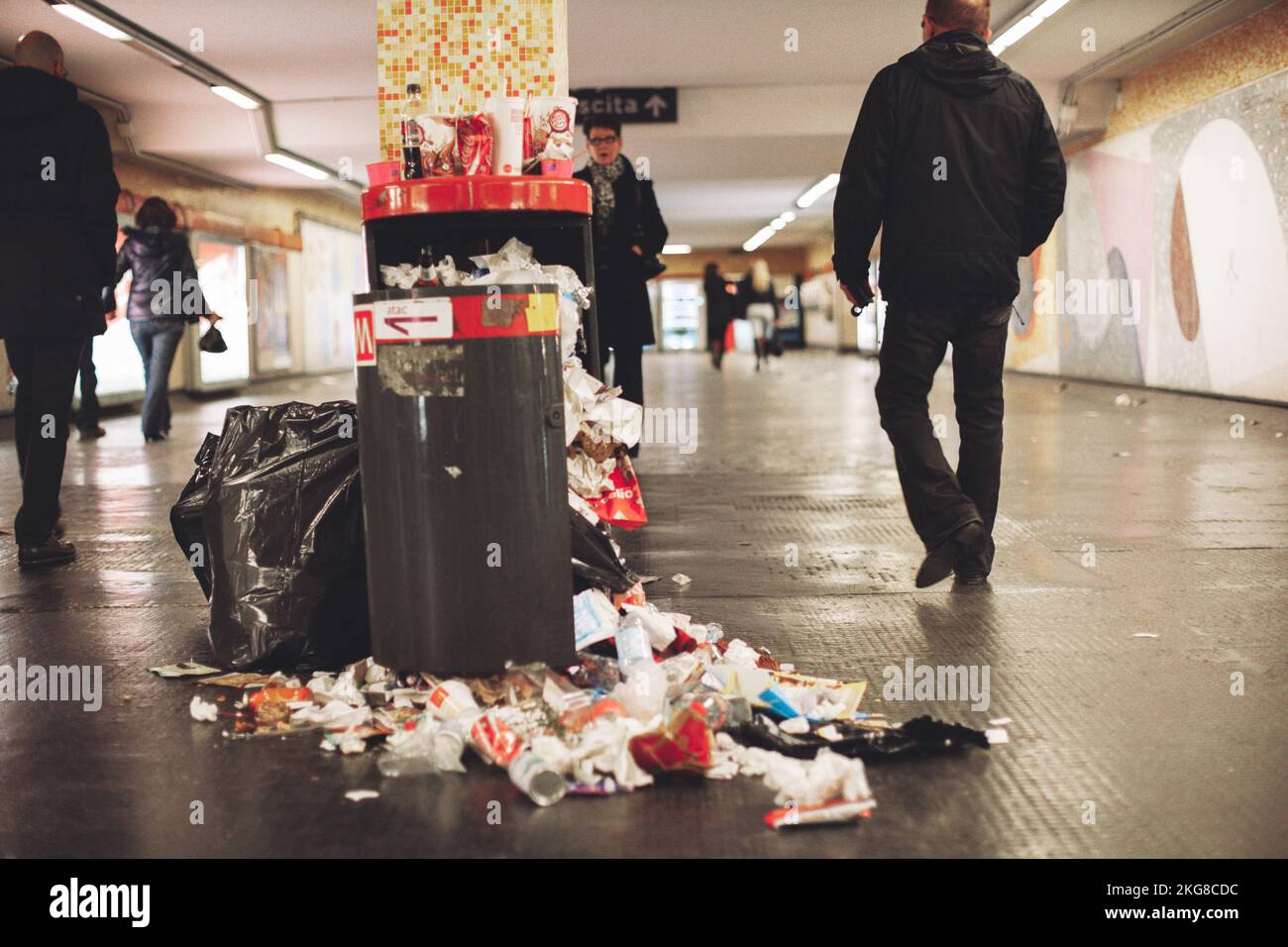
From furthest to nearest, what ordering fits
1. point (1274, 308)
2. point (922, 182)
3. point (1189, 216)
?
point (1189, 216) → point (1274, 308) → point (922, 182)

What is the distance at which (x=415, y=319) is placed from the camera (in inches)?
109

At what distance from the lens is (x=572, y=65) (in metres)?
14.3

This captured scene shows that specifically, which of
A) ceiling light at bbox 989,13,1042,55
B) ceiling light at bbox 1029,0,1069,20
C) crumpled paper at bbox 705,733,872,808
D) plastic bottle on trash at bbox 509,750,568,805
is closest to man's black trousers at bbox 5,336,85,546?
plastic bottle on trash at bbox 509,750,568,805

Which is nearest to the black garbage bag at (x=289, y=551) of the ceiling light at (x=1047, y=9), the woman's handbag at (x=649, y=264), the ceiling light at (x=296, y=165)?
the woman's handbag at (x=649, y=264)

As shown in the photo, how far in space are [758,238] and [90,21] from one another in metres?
30.6

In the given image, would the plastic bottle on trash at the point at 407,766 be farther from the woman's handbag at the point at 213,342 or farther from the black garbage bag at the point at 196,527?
the woman's handbag at the point at 213,342

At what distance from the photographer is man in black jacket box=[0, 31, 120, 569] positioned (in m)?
4.64

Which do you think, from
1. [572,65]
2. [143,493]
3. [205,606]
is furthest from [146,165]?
[205,606]

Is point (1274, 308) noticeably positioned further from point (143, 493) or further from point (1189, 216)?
point (143, 493)

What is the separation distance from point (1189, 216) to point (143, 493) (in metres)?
11.3

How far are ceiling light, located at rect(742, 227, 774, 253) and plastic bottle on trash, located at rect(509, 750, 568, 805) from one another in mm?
34421

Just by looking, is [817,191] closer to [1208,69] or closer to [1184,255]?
[1184,255]

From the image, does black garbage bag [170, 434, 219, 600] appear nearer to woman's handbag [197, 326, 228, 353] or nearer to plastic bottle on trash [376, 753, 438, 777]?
plastic bottle on trash [376, 753, 438, 777]
